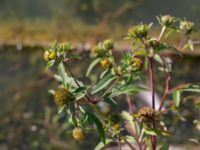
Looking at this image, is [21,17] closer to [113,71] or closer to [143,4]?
[143,4]

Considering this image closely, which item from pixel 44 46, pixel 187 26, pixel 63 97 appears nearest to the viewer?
pixel 63 97

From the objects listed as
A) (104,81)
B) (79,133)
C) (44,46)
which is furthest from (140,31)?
(44,46)

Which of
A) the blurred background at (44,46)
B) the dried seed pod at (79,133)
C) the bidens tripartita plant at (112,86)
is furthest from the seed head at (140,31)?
the blurred background at (44,46)

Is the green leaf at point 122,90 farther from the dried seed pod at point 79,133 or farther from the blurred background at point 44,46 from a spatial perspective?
the blurred background at point 44,46

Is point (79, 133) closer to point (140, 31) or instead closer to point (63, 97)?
point (63, 97)

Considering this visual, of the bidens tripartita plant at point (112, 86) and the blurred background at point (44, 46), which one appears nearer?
the bidens tripartita plant at point (112, 86)

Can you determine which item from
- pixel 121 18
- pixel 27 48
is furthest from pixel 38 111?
pixel 121 18

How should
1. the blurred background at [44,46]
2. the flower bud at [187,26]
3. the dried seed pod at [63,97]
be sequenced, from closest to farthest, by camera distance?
1. the dried seed pod at [63,97]
2. the flower bud at [187,26]
3. the blurred background at [44,46]

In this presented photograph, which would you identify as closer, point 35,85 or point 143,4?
point 35,85
